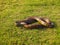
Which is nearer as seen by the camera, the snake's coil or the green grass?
the green grass

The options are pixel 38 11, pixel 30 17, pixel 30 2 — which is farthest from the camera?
pixel 30 2

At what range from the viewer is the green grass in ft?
17.3

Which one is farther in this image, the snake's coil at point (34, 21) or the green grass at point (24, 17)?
the snake's coil at point (34, 21)

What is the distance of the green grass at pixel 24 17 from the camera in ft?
17.3

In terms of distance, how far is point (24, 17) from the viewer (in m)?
6.37

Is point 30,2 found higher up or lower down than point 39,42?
higher up

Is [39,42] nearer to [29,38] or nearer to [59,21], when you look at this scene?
[29,38]

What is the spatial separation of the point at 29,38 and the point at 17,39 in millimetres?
294

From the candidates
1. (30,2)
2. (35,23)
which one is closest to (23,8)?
(30,2)

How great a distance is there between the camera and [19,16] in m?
6.43

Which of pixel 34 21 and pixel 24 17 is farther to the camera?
pixel 24 17

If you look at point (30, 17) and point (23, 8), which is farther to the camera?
point (23, 8)

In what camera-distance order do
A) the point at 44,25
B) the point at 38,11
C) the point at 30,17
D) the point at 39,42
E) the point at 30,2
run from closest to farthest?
the point at 39,42
the point at 44,25
the point at 30,17
the point at 38,11
the point at 30,2

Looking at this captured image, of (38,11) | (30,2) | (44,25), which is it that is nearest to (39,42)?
(44,25)
